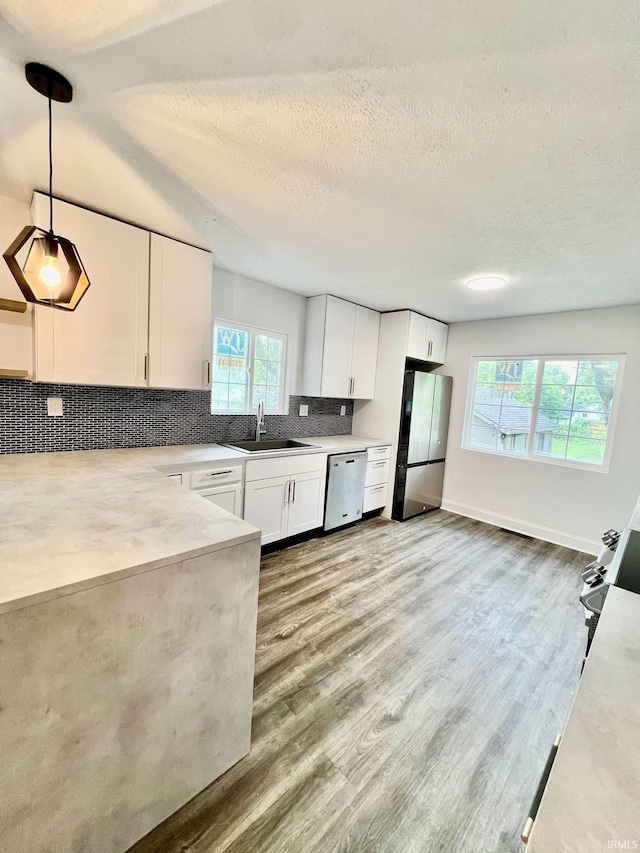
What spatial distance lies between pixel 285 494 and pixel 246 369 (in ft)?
4.15

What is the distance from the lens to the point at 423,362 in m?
4.72

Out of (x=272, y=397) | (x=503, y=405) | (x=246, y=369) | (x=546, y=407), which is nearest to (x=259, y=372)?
(x=246, y=369)

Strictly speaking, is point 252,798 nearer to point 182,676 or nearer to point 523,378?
point 182,676

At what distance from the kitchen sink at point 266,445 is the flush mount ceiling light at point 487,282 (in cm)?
198

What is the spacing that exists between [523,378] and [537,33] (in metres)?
3.54

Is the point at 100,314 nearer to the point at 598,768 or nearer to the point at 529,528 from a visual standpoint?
the point at 598,768

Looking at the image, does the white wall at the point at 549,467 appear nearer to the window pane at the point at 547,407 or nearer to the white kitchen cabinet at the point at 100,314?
the window pane at the point at 547,407

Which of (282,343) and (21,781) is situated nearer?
(21,781)

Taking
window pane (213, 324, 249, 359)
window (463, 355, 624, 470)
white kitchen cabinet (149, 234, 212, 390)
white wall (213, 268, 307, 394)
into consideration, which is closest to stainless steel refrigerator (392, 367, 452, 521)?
window (463, 355, 624, 470)

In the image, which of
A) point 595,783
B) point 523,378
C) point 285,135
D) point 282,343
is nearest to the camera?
point 595,783

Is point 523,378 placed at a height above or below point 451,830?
above

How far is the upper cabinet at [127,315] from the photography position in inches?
80.7

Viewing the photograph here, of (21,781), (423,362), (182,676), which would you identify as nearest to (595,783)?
(182,676)

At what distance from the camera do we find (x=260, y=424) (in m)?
3.45
